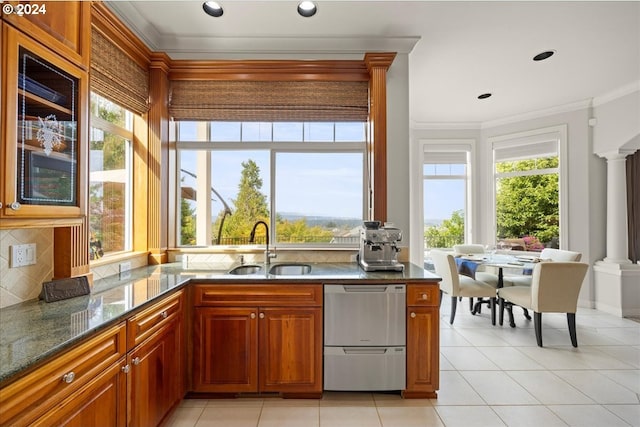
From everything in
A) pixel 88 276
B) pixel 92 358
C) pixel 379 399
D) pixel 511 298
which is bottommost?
pixel 379 399

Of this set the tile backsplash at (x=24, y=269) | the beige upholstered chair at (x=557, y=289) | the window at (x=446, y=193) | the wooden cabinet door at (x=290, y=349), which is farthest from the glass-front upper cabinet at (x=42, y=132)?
the window at (x=446, y=193)

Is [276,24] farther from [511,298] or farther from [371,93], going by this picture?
[511,298]

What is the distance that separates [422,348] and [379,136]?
71.0 inches

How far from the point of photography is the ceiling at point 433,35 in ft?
8.23

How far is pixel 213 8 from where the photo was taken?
2492mm

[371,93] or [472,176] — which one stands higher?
[371,93]

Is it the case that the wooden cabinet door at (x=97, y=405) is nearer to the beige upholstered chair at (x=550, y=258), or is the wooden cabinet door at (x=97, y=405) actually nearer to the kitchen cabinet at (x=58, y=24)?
the kitchen cabinet at (x=58, y=24)

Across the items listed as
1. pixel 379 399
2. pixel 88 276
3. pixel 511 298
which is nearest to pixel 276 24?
pixel 88 276

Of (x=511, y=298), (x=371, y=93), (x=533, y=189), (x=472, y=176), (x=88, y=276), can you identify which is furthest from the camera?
(x=472, y=176)

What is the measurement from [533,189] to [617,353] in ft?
8.75

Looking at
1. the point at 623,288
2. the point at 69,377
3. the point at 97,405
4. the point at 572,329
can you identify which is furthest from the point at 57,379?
the point at 623,288

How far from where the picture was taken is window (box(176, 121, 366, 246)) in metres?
3.18

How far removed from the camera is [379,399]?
91.0 inches

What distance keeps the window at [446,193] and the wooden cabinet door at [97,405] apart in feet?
15.9
